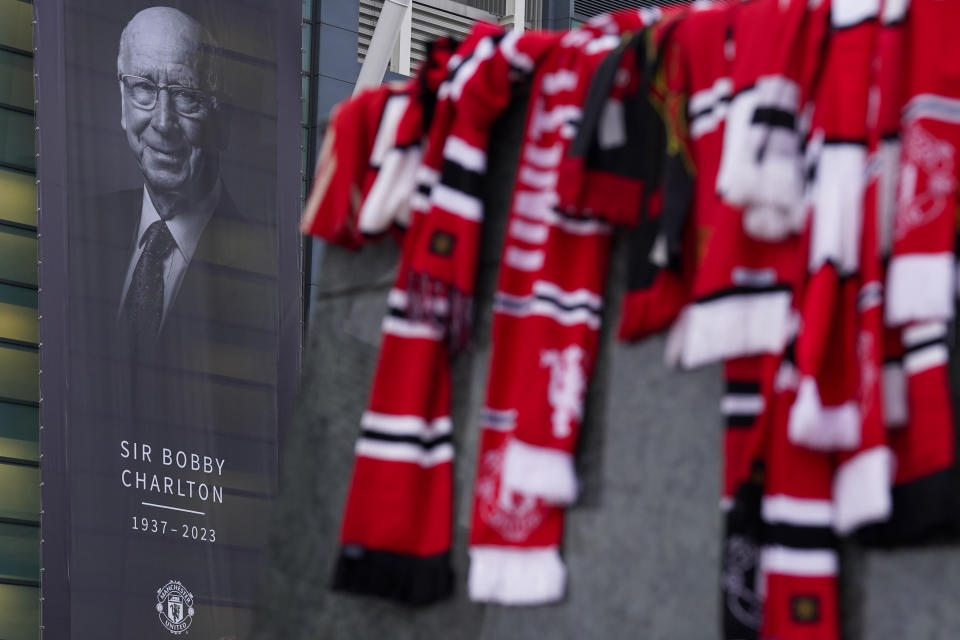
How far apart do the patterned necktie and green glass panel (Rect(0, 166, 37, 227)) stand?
7.55 feet

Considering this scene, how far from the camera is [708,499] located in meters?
3.87

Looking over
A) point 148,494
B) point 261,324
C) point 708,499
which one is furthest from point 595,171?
point 261,324

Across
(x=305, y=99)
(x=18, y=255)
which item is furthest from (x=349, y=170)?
(x=305, y=99)

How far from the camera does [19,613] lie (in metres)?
19.5

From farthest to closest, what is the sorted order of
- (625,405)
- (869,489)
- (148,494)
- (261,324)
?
(261,324), (148,494), (625,405), (869,489)

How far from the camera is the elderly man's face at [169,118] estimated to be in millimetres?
19188

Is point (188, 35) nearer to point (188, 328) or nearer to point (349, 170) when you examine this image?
point (188, 328)

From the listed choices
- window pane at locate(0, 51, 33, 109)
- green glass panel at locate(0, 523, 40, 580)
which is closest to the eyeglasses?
window pane at locate(0, 51, 33, 109)

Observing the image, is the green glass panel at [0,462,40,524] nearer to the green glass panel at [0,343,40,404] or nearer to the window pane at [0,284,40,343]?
the green glass panel at [0,343,40,404]

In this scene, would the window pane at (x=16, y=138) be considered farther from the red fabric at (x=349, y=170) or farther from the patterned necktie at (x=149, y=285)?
the red fabric at (x=349, y=170)

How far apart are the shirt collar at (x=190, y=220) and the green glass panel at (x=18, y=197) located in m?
2.24

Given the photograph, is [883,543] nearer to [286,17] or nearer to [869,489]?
[869,489]

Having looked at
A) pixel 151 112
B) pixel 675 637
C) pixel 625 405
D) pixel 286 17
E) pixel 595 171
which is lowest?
pixel 675 637

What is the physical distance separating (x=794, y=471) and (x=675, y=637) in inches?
21.6
